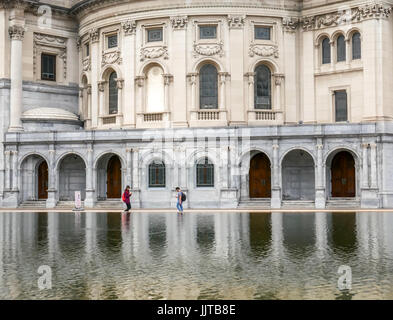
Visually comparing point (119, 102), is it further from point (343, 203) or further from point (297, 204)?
point (343, 203)

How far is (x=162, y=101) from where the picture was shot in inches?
2237

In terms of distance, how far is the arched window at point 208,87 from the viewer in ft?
185

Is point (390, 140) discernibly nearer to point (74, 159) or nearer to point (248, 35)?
point (248, 35)

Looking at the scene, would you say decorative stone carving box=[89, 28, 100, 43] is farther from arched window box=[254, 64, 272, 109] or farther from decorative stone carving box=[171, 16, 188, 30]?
arched window box=[254, 64, 272, 109]

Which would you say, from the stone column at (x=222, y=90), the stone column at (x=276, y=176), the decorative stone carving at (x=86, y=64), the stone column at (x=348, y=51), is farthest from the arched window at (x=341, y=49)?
the decorative stone carving at (x=86, y=64)

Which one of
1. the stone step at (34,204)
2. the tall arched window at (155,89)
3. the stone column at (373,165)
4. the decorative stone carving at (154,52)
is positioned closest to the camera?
the stone column at (373,165)

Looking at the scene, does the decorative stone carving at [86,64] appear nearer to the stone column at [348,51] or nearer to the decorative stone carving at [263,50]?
the decorative stone carving at [263,50]

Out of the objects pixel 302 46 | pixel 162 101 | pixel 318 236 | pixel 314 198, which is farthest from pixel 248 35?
pixel 318 236

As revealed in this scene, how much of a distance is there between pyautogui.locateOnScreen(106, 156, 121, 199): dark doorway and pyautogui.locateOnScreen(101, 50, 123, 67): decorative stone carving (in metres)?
9.24

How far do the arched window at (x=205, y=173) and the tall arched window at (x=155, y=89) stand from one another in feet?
26.3

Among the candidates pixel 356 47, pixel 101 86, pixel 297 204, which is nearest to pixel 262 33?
pixel 356 47

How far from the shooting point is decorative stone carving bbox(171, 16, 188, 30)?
182 feet

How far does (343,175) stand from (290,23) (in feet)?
48.7

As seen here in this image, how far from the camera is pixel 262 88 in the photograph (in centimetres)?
5700
